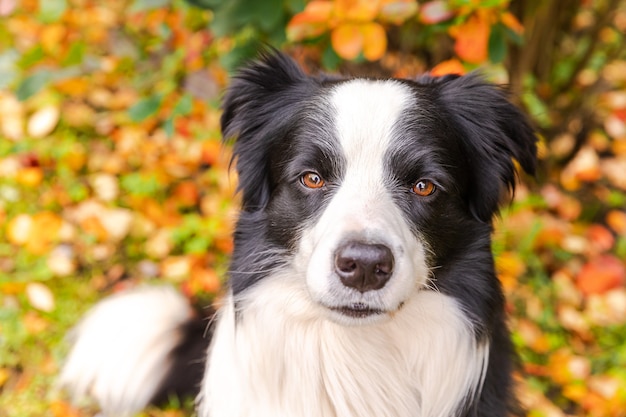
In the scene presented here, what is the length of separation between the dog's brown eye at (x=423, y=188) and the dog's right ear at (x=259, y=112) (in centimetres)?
52

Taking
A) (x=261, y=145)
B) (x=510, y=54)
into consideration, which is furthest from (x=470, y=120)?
(x=510, y=54)

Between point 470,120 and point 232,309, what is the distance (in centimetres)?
107

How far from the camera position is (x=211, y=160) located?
14.7 ft

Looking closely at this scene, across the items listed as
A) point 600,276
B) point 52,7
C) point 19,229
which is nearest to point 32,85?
point 52,7

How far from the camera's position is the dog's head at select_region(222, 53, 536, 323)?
2.04 metres

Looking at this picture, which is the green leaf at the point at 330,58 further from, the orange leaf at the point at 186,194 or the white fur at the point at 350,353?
the orange leaf at the point at 186,194

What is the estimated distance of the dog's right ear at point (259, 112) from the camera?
2.47 meters

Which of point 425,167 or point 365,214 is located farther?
point 425,167

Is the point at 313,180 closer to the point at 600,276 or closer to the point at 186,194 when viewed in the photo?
the point at 186,194

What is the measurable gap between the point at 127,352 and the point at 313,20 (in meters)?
1.66

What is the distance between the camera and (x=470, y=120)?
95.9 inches

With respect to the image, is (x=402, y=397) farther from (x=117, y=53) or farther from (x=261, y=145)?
(x=117, y=53)

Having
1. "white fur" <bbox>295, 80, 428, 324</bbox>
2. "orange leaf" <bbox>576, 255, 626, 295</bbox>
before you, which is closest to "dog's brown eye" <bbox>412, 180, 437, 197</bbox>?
"white fur" <bbox>295, 80, 428, 324</bbox>

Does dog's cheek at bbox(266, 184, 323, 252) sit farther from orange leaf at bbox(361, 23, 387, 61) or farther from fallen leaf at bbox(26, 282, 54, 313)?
fallen leaf at bbox(26, 282, 54, 313)
